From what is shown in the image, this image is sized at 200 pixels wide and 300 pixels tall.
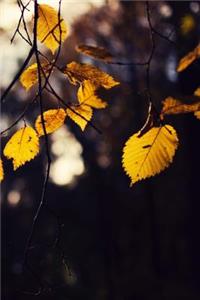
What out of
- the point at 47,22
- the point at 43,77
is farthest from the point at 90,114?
the point at 47,22

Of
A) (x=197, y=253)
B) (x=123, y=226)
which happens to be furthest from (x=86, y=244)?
(x=197, y=253)

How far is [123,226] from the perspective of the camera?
46.5 feet

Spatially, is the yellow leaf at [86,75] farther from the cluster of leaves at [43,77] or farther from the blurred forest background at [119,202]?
the blurred forest background at [119,202]

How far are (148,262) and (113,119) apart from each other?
454 cm

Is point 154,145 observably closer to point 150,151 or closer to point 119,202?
point 150,151

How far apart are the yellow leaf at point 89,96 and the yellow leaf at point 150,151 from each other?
0.17 metres

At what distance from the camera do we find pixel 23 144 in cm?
110

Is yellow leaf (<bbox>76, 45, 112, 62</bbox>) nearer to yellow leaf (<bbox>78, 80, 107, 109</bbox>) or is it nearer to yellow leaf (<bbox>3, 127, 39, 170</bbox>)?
yellow leaf (<bbox>78, 80, 107, 109</bbox>)

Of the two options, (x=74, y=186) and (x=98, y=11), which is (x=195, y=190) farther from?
(x=74, y=186)

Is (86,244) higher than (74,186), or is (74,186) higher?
(74,186)

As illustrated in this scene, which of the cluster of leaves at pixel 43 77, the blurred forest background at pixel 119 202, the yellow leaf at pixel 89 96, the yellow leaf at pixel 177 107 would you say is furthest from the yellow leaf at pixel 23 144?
the blurred forest background at pixel 119 202

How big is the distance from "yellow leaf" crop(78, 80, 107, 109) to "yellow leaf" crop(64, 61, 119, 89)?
14mm

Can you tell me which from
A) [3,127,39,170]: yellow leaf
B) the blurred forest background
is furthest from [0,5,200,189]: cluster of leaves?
the blurred forest background

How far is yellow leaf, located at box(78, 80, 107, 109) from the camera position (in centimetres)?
109
